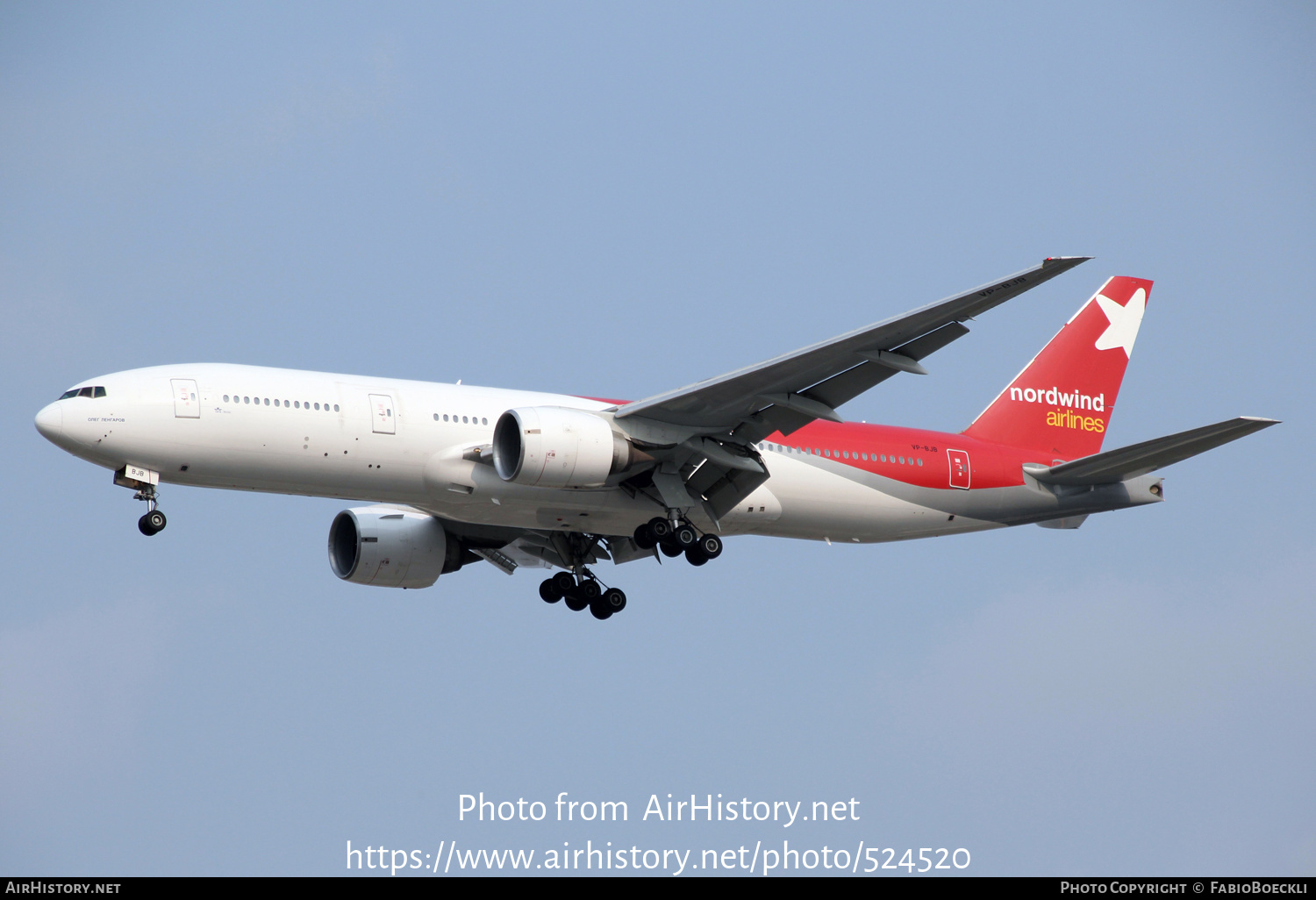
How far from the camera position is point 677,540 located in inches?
1308

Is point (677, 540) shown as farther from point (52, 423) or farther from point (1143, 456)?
point (52, 423)

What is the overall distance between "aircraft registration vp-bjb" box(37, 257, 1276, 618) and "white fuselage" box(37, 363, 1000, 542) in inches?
1.5

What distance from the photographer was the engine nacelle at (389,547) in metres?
36.5

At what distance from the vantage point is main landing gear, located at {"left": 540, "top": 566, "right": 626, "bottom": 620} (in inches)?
1468

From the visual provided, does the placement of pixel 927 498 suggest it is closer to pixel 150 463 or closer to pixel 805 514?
pixel 805 514

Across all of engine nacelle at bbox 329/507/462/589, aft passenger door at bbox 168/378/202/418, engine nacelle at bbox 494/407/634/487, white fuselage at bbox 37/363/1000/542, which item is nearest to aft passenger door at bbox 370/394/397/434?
white fuselage at bbox 37/363/1000/542

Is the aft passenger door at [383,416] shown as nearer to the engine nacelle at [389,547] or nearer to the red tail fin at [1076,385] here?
the engine nacelle at [389,547]

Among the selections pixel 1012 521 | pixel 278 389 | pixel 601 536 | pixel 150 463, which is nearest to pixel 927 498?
pixel 1012 521

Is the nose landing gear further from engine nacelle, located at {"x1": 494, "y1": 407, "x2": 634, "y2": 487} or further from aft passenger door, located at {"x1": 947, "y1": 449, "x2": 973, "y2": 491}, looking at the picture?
aft passenger door, located at {"x1": 947, "y1": 449, "x2": 973, "y2": 491}

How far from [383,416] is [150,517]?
15.4 ft

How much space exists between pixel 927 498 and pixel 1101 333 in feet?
25.4
